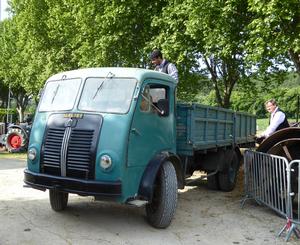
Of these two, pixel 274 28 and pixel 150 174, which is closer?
pixel 150 174

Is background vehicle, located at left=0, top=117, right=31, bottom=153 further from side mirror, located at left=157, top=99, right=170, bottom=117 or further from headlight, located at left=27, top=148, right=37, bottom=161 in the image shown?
side mirror, located at left=157, top=99, right=170, bottom=117

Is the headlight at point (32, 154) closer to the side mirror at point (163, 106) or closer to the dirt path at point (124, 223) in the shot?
the dirt path at point (124, 223)

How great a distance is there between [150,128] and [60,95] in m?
1.50

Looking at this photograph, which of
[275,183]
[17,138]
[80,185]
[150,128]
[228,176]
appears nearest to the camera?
[80,185]

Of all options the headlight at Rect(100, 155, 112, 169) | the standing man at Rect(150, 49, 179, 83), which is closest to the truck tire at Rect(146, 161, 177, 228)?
the headlight at Rect(100, 155, 112, 169)

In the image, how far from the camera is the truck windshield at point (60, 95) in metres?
6.45

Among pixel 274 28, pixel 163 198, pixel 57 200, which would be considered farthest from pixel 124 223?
pixel 274 28

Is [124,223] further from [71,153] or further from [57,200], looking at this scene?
[71,153]

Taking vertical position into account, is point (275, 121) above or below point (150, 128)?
above

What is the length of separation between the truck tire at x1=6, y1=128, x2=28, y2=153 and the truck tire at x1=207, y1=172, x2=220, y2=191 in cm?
954

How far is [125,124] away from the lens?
5887mm

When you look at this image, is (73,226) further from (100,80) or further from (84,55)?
(84,55)

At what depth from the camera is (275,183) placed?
700 cm

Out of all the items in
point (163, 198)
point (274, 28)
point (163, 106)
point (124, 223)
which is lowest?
point (124, 223)
